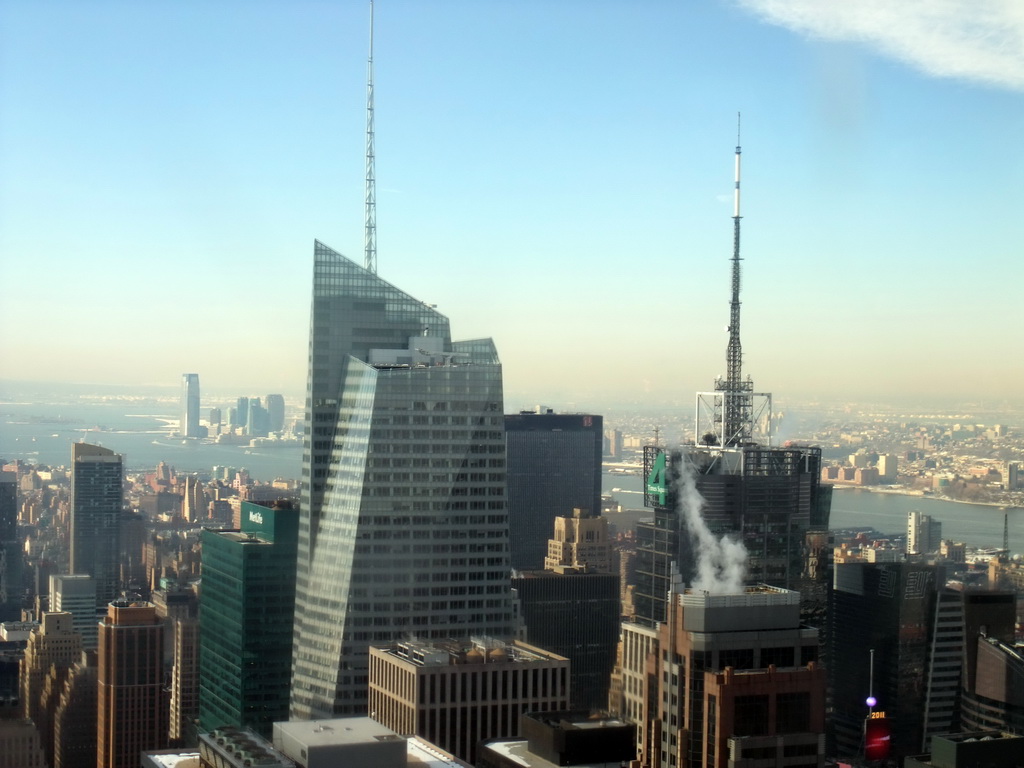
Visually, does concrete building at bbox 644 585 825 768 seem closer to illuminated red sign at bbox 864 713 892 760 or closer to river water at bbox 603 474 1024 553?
illuminated red sign at bbox 864 713 892 760

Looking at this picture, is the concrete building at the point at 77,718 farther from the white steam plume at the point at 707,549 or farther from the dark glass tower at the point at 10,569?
the white steam plume at the point at 707,549

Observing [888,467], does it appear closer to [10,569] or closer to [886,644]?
[886,644]

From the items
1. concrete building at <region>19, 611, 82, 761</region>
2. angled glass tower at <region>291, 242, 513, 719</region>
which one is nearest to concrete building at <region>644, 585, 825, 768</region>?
angled glass tower at <region>291, 242, 513, 719</region>

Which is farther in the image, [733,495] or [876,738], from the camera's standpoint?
[733,495]

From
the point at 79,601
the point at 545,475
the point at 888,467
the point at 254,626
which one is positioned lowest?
the point at 79,601

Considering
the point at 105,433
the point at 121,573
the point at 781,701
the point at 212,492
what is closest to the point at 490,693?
the point at 781,701

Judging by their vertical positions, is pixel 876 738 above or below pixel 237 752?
below

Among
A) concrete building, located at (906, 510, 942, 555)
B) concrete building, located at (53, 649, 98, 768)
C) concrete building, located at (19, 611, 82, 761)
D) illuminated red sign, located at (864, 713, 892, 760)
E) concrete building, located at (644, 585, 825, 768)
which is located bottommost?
concrete building, located at (53, 649, 98, 768)

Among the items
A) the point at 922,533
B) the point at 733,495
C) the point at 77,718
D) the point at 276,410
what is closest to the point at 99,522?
the point at 77,718
